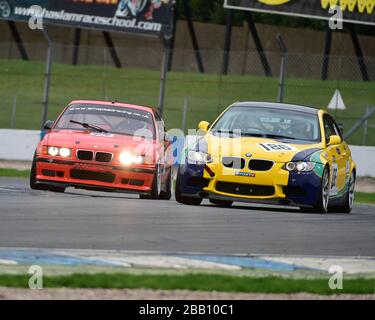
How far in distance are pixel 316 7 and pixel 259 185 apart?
22026mm

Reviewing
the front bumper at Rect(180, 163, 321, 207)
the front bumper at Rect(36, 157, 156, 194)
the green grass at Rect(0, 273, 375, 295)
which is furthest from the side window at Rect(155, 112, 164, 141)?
the green grass at Rect(0, 273, 375, 295)

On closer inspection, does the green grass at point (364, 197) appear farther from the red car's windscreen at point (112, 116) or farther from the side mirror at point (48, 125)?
the side mirror at point (48, 125)

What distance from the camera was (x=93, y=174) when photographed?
1569cm

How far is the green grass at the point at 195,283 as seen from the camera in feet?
26.9

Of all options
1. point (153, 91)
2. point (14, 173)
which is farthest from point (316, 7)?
point (14, 173)

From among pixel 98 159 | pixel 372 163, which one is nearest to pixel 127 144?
pixel 98 159

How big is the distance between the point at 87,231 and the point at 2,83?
3377 cm

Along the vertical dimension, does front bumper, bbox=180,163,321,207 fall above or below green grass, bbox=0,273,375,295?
above

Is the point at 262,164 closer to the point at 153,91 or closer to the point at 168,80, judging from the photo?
the point at 168,80

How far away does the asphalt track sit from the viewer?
10641 millimetres

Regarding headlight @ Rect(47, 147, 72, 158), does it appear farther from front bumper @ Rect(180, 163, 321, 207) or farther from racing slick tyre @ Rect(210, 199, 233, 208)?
racing slick tyre @ Rect(210, 199, 233, 208)

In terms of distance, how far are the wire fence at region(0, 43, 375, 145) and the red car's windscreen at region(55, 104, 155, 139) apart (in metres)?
18.2

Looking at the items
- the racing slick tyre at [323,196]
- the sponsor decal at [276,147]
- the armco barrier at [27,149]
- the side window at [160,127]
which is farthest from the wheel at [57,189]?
the armco barrier at [27,149]
